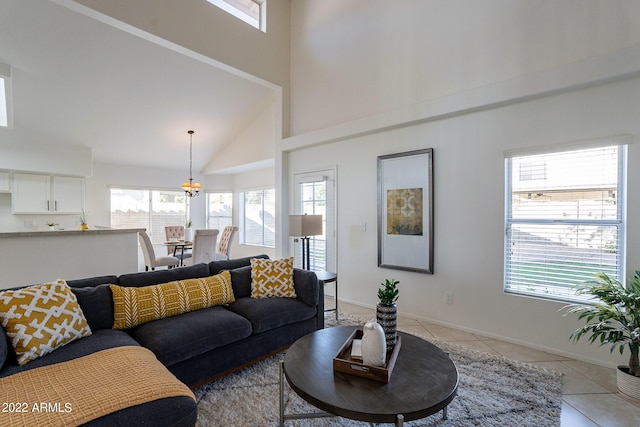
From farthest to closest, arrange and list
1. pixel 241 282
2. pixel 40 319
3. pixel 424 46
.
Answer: pixel 424 46 < pixel 241 282 < pixel 40 319

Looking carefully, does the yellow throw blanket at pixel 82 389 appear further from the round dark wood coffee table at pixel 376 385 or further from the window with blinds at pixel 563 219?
the window with blinds at pixel 563 219

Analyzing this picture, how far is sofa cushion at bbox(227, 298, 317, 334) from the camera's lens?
2.51m

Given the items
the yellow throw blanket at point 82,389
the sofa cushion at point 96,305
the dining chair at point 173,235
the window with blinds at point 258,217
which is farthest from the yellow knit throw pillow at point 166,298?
the window with blinds at point 258,217

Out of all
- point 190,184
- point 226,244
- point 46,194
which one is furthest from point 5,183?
point 226,244

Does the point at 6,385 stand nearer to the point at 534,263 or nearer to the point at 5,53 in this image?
the point at 534,263

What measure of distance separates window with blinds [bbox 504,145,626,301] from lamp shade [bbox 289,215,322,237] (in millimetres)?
2142

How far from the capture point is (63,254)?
11.2ft

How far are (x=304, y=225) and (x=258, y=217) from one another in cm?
413

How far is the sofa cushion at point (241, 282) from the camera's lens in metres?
2.97

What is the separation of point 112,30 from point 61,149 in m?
3.17

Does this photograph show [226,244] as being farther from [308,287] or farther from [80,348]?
[80,348]

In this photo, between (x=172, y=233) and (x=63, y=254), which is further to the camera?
(x=172, y=233)

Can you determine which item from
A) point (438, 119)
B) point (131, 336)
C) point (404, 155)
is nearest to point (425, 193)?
point (404, 155)

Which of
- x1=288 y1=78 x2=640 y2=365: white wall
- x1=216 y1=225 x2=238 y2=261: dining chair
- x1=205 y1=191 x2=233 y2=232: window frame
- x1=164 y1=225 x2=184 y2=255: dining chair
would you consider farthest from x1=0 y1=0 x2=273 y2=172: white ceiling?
x1=288 y1=78 x2=640 y2=365: white wall
